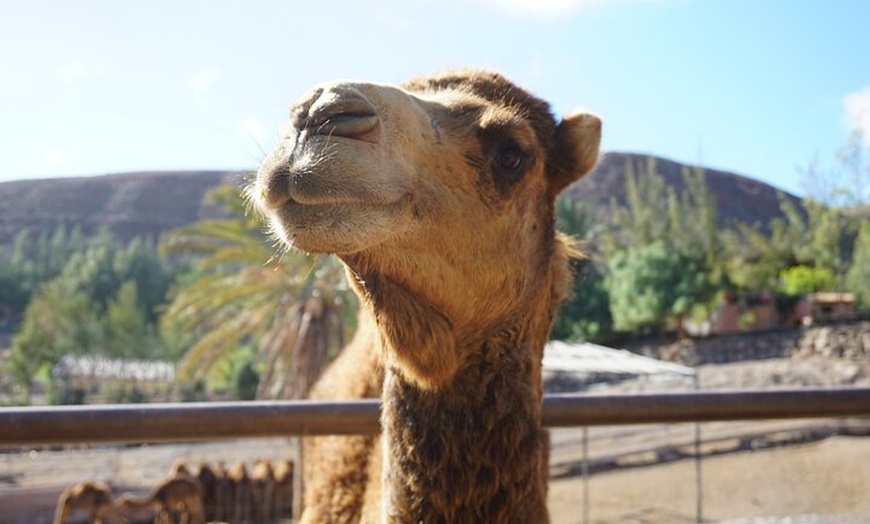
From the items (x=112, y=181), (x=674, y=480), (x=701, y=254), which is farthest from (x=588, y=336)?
(x=112, y=181)

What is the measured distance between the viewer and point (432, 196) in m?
2.19

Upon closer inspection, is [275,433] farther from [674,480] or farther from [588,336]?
[588,336]

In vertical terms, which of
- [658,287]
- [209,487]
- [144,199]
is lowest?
[209,487]

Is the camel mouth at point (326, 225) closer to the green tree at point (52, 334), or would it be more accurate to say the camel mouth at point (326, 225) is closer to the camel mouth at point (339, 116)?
the camel mouth at point (339, 116)

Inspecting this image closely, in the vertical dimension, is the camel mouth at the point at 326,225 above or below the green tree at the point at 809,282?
above

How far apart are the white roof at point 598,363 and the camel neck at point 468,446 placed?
16560 millimetres

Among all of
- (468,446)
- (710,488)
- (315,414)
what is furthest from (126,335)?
(468,446)

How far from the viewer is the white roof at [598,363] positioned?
20141 mm

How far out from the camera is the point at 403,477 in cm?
237

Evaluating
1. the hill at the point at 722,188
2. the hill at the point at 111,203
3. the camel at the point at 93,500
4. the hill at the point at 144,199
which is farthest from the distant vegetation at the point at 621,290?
the hill at the point at 111,203

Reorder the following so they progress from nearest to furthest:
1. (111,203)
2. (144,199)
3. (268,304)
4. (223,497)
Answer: (223,497) → (268,304) → (111,203) → (144,199)

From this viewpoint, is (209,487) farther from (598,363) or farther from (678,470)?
(678,470)

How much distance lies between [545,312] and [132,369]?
49.5 m

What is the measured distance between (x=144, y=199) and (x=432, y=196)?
396 feet
